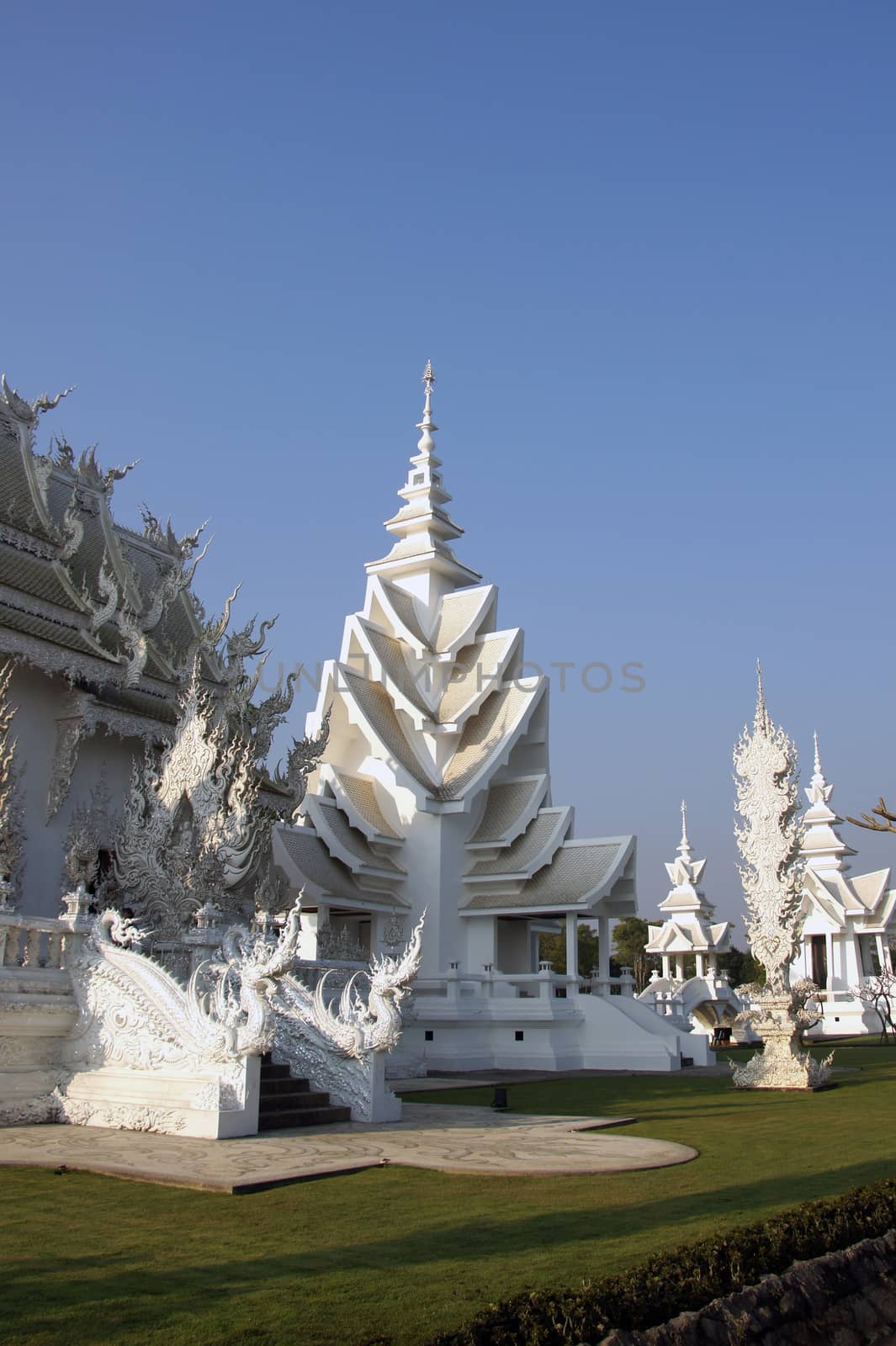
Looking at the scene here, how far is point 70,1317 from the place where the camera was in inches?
165

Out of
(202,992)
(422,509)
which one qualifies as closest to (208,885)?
(202,992)

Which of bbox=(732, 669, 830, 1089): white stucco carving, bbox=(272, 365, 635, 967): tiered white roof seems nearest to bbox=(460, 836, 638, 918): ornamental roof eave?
bbox=(272, 365, 635, 967): tiered white roof

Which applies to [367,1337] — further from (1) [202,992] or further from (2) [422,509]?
(2) [422,509]

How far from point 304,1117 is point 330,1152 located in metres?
1.50

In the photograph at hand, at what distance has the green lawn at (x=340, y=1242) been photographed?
4184mm

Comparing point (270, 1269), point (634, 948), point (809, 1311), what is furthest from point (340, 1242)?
point (634, 948)

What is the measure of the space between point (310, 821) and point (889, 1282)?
694 inches

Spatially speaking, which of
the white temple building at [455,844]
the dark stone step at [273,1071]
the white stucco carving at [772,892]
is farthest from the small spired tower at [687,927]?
the dark stone step at [273,1071]

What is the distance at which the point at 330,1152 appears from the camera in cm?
808

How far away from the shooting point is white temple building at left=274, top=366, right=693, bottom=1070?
2061 centimetres

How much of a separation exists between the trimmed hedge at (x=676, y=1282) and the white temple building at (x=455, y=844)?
41.8ft

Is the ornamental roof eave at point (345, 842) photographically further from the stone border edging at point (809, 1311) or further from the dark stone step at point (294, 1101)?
the stone border edging at point (809, 1311)

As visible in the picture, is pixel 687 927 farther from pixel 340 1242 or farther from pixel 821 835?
pixel 340 1242

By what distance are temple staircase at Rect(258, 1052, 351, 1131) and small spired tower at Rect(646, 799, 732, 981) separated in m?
28.4
